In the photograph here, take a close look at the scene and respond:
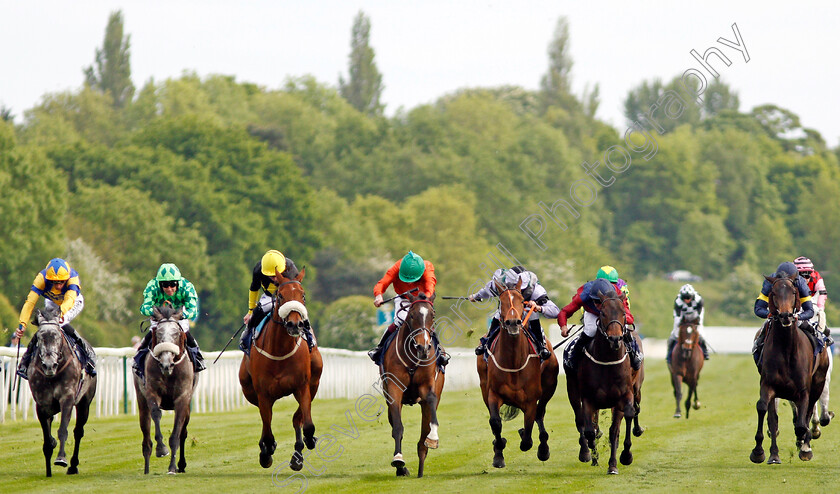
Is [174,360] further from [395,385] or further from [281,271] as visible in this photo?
[395,385]

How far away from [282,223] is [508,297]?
1922 inches

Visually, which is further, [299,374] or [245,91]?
[245,91]

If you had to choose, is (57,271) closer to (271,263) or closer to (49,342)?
(49,342)

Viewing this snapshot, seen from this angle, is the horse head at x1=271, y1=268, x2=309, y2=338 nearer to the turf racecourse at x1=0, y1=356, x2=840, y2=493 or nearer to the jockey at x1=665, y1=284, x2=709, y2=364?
the turf racecourse at x1=0, y1=356, x2=840, y2=493

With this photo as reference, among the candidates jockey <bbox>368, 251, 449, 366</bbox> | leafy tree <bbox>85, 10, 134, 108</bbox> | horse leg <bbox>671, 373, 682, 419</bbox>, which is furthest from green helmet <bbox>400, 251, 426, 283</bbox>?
leafy tree <bbox>85, 10, 134, 108</bbox>

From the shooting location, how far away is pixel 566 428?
17359 mm

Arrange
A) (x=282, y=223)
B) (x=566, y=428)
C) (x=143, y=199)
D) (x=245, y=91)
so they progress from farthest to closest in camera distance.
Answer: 1. (x=245, y=91)
2. (x=282, y=223)
3. (x=143, y=199)
4. (x=566, y=428)

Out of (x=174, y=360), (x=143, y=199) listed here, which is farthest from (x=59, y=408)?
(x=143, y=199)

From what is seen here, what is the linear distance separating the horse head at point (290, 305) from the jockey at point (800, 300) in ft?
15.2

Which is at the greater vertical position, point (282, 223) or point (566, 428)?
point (282, 223)

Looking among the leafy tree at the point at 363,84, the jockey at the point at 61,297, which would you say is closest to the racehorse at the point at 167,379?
the jockey at the point at 61,297

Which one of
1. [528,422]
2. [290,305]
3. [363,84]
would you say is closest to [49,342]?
[290,305]

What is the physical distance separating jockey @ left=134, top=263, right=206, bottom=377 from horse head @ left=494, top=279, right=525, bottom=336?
127 inches

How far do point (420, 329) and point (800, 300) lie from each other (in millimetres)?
4072
